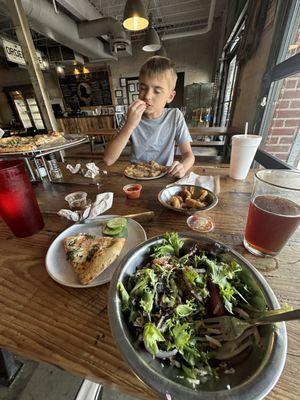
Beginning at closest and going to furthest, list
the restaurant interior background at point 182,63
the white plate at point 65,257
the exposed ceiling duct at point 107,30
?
the white plate at point 65,257 → the restaurant interior background at point 182,63 → the exposed ceiling duct at point 107,30

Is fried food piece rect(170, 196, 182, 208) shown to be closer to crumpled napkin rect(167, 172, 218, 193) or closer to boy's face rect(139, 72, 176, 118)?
crumpled napkin rect(167, 172, 218, 193)

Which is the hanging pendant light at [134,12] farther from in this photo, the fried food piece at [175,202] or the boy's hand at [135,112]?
the fried food piece at [175,202]

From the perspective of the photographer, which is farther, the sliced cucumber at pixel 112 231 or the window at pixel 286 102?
the window at pixel 286 102

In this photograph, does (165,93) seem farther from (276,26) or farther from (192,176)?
(276,26)

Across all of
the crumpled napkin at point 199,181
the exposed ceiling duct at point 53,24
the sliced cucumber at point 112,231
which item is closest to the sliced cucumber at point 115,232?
the sliced cucumber at point 112,231

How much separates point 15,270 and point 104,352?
39 cm

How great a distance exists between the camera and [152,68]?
151cm

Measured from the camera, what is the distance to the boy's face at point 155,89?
1.51 m

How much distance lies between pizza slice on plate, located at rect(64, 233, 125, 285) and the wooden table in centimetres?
5

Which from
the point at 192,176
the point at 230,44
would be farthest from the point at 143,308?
the point at 230,44

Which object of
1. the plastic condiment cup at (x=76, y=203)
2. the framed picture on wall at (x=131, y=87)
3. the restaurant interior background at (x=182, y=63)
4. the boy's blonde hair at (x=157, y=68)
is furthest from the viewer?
the framed picture on wall at (x=131, y=87)

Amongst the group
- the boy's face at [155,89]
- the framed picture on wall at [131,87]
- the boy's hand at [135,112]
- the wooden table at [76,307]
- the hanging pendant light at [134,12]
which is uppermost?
the hanging pendant light at [134,12]

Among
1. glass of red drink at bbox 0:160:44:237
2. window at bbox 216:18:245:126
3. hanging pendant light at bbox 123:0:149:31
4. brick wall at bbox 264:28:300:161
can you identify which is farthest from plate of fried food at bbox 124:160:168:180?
window at bbox 216:18:245:126

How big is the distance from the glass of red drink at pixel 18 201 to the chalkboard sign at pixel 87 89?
8934 millimetres
